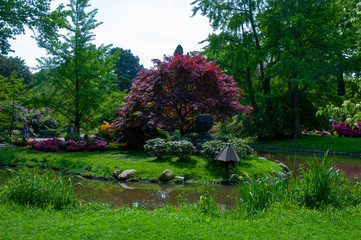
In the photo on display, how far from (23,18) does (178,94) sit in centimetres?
671

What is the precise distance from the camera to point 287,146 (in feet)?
60.0

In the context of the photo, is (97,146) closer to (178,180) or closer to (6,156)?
(6,156)

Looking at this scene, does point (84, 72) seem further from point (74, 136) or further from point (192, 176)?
point (192, 176)

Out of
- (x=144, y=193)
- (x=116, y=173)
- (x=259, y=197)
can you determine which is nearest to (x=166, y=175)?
(x=144, y=193)

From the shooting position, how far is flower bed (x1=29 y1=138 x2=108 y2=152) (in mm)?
12727

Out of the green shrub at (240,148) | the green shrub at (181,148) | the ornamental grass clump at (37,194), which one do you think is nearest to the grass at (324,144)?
the green shrub at (240,148)

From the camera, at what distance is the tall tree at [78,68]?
47.5ft

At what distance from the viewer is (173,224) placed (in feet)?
11.9

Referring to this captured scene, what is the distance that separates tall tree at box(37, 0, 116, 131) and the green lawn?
35.7 feet

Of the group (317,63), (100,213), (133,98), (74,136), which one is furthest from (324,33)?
(100,213)

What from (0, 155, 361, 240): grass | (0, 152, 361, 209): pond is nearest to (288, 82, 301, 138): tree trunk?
(0, 152, 361, 209): pond

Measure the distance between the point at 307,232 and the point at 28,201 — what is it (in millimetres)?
Result: 4317

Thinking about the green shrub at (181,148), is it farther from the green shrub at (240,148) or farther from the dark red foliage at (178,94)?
the dark red foliage at (178,94)

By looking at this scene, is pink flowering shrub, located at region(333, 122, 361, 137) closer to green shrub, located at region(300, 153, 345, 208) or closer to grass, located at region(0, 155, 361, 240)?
green shrub, located at region(300, 153, 345, 208)
